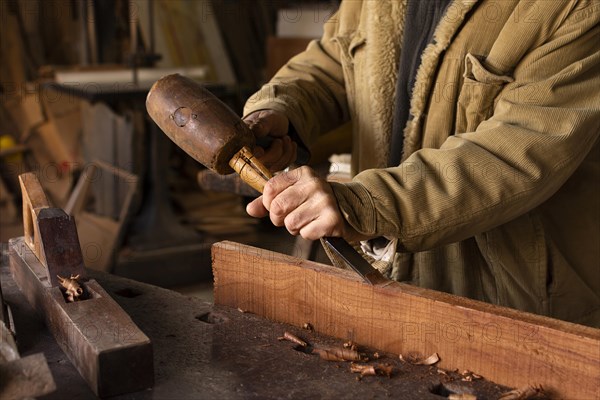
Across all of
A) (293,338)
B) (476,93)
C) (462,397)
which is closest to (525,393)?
→ (462,397)

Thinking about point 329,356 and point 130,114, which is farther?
point 130,114

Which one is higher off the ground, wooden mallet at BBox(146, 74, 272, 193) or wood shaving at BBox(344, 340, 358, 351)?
wooden mallet at BBox(146, 74, 272, 193)

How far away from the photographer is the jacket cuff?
1.31 meters

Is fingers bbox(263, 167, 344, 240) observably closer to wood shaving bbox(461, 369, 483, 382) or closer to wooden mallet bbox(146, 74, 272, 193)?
wooden mallet bbox(146, 74, 272, 193)

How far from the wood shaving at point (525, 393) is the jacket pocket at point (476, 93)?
0.63 metres

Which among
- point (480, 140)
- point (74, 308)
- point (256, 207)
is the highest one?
point (480, 140)

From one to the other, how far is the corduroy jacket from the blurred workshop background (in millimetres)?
1093

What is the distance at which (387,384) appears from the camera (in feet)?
4.01

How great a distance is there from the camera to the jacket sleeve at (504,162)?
138cm

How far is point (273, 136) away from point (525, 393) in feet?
2.85

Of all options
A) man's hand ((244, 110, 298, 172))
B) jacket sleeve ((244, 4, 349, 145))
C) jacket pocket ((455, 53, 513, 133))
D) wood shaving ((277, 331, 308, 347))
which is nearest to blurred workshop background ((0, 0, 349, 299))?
jacket sleeve ((244, 4, 349, 145))

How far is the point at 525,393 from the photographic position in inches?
46.2

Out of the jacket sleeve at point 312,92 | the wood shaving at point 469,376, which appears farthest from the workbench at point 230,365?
the jacket sleeve at point 312,92

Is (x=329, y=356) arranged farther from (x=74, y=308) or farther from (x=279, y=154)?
(x=279, y=154)
